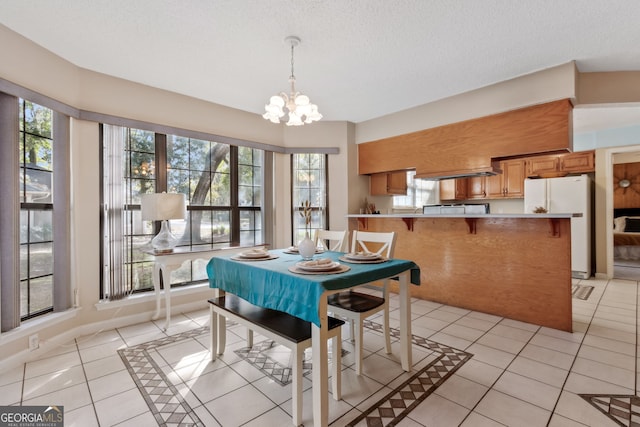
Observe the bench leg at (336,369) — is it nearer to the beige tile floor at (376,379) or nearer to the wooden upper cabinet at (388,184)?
the beige tile floor at (376,379)

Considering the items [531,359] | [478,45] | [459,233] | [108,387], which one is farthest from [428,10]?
[108,387]

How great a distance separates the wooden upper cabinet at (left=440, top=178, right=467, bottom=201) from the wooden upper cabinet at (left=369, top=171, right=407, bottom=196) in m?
1.76

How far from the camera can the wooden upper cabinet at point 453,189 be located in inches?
241

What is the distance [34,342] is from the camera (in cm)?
241

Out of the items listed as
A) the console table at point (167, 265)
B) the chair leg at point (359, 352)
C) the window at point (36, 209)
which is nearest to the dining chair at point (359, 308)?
the chair leg at point (359, 352)

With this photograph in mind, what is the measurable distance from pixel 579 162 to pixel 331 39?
5288mm

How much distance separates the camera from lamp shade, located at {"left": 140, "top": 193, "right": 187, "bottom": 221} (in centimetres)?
286

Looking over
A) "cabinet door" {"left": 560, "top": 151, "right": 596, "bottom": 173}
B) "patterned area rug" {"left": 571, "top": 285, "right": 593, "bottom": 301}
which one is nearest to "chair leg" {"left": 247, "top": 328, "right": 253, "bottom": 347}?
"patterned area rug" {"left": 571, "top": 285, "right": 593, "bottom": 301}

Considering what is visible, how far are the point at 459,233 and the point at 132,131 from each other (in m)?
3.95

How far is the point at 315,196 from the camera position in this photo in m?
4.62

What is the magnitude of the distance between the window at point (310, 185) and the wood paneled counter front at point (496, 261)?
2.84 ft

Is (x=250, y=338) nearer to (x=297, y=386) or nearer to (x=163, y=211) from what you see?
(x=297, y=386)

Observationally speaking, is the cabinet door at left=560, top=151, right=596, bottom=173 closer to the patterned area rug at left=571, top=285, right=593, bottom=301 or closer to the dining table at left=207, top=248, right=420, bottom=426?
the patterned area rug at left=571, top=285, right=593, bottom=301
